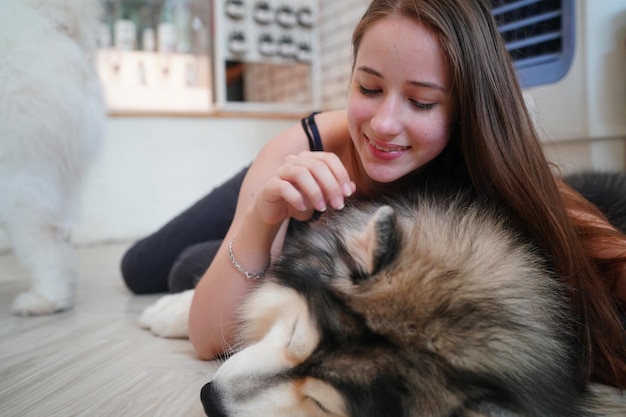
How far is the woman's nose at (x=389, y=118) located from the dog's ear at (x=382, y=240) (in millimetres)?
304


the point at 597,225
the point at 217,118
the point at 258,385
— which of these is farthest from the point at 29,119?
the point at 217,118

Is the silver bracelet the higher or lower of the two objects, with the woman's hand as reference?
lower

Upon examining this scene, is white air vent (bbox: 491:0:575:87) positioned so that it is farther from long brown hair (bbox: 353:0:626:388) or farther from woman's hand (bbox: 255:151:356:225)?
woman's hand (bbox: 255:151:356:225)

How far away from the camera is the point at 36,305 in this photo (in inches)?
75.6

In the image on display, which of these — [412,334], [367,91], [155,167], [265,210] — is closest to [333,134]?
[367,91]

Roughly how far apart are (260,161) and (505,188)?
70 centimetres

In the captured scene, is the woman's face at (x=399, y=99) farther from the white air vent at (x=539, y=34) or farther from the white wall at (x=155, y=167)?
the white wall at (x=155, y=167)

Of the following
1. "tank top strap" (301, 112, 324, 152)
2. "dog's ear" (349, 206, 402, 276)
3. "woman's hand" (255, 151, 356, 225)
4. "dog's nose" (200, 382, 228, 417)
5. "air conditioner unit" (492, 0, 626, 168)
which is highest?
"air conditioner unit" (492, 0, 626, 168)

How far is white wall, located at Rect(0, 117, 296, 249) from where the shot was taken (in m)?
4.11

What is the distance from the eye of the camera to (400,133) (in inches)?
46.1

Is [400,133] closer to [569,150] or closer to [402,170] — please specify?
[402,170]

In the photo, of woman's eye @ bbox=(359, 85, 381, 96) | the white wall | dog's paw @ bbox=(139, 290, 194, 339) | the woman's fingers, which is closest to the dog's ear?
the woman's fingers

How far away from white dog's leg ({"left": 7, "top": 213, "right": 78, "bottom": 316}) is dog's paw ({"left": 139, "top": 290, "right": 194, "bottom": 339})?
0.46 meters

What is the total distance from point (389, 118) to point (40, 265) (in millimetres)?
1558
